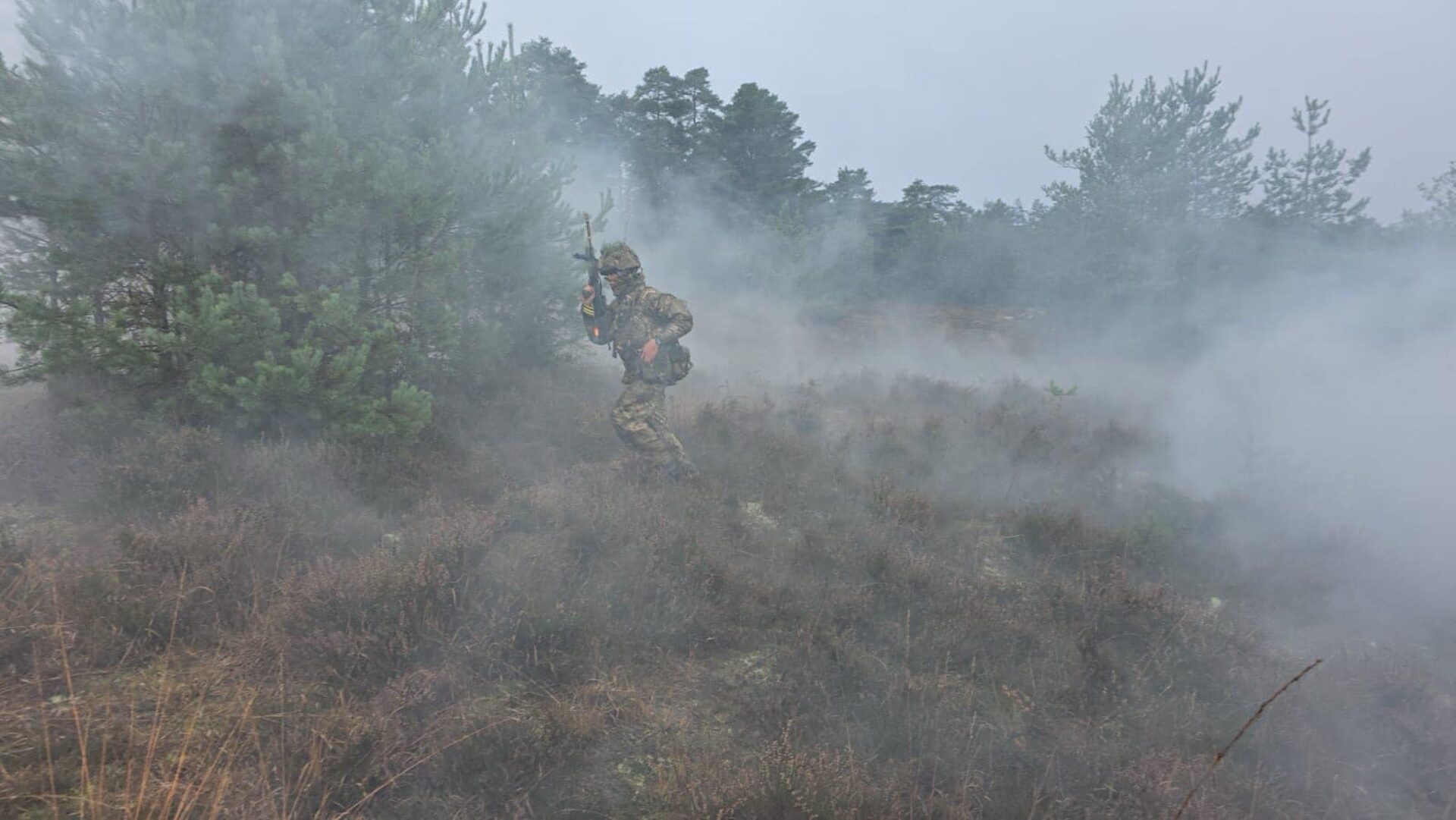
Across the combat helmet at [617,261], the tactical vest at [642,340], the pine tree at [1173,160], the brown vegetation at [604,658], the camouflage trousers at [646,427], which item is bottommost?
the brown vegetation at [604,658]

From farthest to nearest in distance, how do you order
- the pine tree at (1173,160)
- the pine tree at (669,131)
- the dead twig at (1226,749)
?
the pine tree at (669,131) → the pine tree at (1173,160) → the dead twig at (1226,749)

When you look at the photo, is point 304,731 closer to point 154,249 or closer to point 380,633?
point 380,633

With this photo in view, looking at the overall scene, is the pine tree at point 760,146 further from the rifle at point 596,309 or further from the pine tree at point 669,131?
the rifle at point 596,309

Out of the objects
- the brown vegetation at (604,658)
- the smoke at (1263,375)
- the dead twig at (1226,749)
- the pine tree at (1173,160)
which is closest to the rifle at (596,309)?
the brown vegetation at (604,658)

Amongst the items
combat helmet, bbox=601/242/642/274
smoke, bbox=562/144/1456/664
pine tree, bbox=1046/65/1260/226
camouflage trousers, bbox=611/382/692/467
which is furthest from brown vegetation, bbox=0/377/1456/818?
pine tree, bbox=1046/65/1260/226

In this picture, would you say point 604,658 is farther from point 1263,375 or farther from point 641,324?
point 1263,375

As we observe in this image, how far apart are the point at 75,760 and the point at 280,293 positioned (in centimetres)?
396

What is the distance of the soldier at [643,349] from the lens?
19.4 feet

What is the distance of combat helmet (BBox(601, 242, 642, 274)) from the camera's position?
6027 mm

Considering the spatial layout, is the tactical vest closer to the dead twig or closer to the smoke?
the smoke

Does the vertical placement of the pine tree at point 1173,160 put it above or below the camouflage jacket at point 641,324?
above

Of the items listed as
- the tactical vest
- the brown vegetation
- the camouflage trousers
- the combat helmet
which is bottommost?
the brown vegetation

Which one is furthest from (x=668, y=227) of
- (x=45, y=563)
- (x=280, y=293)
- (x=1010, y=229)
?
(x=45, y=563)

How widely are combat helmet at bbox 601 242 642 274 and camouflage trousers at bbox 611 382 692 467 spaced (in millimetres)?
1022
